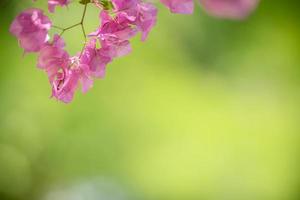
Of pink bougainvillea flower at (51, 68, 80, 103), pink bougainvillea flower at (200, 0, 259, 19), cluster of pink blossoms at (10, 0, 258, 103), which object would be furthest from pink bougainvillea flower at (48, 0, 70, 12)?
pink bougainvillea flower at (200, 0, 259, 19)

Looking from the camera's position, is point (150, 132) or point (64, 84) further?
point (150, 132)

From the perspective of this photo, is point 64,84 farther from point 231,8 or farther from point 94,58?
point 231,8

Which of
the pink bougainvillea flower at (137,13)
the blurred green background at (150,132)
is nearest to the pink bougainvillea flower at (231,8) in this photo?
the pink bougainvillea flower at (137,13)

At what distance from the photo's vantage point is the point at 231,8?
2.52ft

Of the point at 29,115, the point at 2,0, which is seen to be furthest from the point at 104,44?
the point at 29,115

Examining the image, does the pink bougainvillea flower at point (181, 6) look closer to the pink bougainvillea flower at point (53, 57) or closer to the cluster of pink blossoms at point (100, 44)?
the cluster of pink blossoms at point (100, 44)

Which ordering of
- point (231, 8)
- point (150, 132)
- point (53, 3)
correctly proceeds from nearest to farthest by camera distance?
point (231, 8)
point (53, 3)
point (150, 132)

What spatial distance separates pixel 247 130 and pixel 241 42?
33.8 inches

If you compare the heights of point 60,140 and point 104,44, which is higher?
point 60,140

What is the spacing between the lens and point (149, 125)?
4312 mm

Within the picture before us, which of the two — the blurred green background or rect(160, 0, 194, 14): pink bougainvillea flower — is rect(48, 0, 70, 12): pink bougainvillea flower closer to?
rect(160, 0, 194, 14): pink bougainvillea flower

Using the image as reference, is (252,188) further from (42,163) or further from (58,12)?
(58,12)

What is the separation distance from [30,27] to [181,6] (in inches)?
9.3

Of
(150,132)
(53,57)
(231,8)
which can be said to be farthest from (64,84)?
(150,132)
